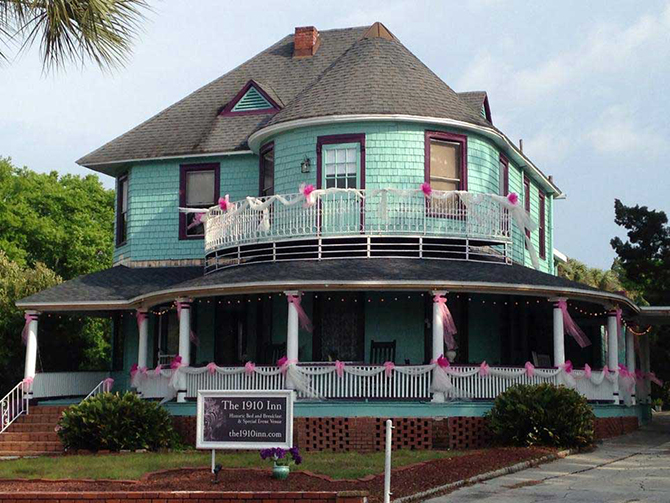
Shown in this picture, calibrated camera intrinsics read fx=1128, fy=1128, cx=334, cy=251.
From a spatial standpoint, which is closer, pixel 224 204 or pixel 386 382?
pixel 386 382

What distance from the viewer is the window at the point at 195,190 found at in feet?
95.0

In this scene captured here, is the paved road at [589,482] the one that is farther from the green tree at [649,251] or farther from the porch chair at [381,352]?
the green tree at [649,251]

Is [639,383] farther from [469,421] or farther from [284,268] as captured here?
[284,268]

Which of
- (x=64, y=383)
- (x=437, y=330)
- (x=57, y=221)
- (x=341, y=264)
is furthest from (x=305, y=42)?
(x=57, y=221)

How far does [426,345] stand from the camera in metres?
24.9

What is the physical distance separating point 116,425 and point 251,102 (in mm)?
11371

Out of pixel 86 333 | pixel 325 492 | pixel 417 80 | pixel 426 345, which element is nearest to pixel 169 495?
pixel 325 492

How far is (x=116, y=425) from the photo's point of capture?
2150cm

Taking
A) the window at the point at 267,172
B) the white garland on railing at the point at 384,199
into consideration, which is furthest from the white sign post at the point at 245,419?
the window at the point at 267,172

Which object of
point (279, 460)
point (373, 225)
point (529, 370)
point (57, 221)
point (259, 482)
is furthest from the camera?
point (57, 221)

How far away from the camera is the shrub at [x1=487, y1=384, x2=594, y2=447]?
66.9 ft

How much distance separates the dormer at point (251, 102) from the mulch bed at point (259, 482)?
14572 millimetres

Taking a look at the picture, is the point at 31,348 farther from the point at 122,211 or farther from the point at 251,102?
the point at 251,102

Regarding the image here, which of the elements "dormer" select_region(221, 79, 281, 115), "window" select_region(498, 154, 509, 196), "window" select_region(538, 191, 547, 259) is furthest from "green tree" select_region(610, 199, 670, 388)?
"dormer" select_region(221, 79, 281, 115)
